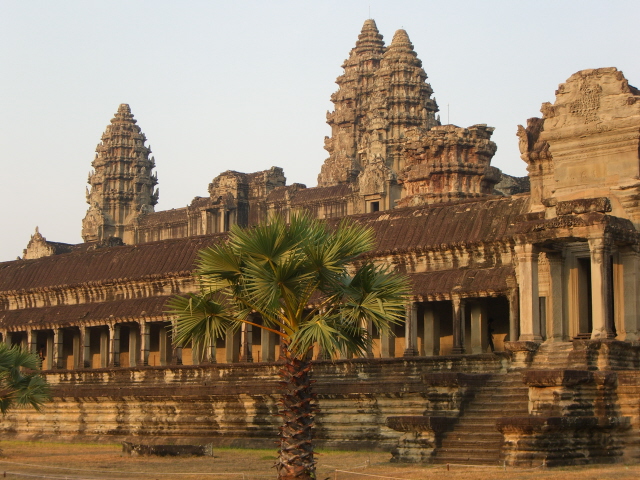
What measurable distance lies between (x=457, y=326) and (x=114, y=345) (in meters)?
15.1

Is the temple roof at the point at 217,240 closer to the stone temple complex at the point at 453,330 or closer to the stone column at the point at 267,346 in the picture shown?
the stone temple complex at the point at 453,330

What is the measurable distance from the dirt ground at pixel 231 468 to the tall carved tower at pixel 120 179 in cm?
5638

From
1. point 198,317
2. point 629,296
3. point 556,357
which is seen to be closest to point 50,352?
point 556,357

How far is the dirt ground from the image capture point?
23297mm

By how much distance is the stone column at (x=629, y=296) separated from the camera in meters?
29.1

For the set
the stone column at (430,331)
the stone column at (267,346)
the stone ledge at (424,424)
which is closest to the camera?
the stone ledge at (424,424)

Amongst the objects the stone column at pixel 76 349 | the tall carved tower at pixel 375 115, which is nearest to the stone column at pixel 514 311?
the stone column at pixel 76 349

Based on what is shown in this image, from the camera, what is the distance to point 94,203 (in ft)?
308

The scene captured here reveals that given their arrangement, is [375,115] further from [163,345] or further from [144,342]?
[144,342]

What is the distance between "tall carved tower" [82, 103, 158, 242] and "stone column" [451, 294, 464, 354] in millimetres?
58181

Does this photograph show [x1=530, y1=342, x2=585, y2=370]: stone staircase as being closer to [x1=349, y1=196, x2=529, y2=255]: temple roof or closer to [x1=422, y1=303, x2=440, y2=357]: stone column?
[x1=349, y1=196, x2=529, y2=255]: temple roof

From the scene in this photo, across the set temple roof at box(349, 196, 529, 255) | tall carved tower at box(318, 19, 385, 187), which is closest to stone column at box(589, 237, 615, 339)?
temple roof at box(349, 196, 529, 255)

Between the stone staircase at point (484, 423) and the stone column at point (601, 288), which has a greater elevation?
the stone column at point (601, 288)

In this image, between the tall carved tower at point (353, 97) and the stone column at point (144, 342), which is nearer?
the stone column at point (144, 342)
